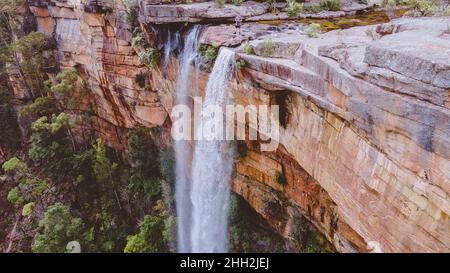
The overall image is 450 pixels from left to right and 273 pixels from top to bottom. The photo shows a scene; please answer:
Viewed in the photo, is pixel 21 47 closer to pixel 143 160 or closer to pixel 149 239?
pixel 143 160

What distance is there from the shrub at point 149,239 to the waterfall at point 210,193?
1.58 metres

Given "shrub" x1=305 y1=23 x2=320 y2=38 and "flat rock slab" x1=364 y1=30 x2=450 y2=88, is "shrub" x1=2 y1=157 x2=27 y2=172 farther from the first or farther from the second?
"flat rock slab" x1=364 y1=30 x2=450 y2=88

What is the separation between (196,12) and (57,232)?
36.8ft

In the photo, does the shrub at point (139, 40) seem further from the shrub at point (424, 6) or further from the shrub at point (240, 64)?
the shrub at point (424, 6)

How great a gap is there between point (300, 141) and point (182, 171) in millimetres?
8804

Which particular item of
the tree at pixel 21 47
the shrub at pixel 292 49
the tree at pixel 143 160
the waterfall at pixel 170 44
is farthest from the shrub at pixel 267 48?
the tree at pixel 21 47

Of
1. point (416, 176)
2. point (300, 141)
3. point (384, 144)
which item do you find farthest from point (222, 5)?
point (416, 176)

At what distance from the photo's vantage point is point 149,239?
15.9 metres

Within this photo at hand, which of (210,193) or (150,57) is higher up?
(150,57)

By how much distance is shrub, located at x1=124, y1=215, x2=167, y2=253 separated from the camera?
15.5 m

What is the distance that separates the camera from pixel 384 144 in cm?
695

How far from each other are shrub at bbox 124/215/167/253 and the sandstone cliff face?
4.47 meters

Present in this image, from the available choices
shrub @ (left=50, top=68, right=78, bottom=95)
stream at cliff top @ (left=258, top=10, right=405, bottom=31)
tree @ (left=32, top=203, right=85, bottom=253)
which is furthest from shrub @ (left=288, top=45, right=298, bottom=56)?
shrub @ (left=50, top=68, right=78, bottom=95)

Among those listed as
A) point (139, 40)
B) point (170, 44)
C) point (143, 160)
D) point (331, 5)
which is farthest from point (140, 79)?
point (331, 5)
